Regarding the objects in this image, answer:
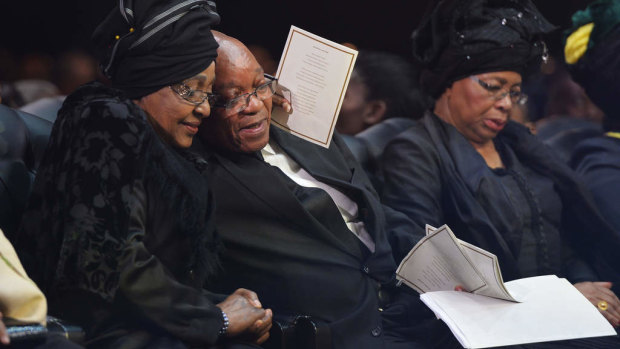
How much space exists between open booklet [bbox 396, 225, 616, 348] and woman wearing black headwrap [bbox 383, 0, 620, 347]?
1.46 ft

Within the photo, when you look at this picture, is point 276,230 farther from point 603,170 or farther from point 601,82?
point 601,82

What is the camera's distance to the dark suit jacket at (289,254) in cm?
246

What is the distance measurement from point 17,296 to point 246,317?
0.64 metres

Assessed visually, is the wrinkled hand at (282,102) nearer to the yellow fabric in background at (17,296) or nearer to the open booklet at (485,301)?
the open booklet at (485,301)

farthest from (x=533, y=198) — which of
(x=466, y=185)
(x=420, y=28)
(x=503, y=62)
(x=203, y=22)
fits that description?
(x=203, y=22)

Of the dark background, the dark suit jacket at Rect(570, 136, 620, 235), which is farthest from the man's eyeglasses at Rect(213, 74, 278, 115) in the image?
the dark background

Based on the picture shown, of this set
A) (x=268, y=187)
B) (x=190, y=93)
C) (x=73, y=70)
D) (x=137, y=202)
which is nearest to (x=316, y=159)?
(x=268, y=187)

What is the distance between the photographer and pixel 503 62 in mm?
3240

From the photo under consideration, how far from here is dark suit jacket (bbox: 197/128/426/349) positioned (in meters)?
2.46

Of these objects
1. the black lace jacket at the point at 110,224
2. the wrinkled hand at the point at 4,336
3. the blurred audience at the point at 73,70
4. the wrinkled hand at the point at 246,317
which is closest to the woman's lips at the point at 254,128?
the black lace jacket at the point at 110,224

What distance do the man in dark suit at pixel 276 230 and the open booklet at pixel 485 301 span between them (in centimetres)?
17

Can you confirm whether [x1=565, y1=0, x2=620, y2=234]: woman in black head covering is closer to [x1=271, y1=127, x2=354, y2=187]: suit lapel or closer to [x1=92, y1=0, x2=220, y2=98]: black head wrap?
[x1=271, y1=127, x2=354, y2=187]: suit lapel

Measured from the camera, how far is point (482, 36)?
127 inches

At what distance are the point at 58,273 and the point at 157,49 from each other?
0.65 m
